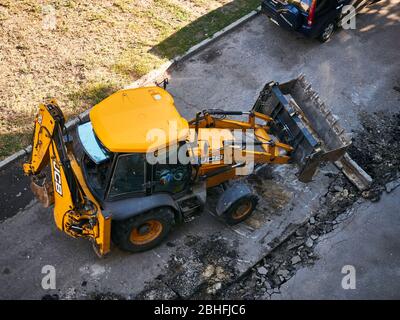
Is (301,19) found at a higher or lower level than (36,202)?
higher

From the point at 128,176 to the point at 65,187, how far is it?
920 mm

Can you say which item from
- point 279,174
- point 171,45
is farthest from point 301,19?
point 279,174

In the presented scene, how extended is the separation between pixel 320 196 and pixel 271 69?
150 inches

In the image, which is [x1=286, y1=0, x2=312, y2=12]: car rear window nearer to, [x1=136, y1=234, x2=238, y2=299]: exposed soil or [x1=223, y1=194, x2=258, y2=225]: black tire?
[x1=223, y1=194, x2=258, y2=225]: black tire

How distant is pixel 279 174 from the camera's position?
8836 millimetres

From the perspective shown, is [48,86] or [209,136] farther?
[48,86]

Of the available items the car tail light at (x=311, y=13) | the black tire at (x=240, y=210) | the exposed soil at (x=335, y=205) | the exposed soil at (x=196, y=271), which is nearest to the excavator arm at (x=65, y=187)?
the exposed soil at (x=196, y=271)

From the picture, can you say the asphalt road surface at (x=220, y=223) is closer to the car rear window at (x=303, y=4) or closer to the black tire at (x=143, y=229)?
the black tire at (x=143, y=229)

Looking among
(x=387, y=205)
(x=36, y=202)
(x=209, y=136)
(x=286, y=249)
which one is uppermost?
(x=209, y=136)

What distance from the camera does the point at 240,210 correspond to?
7801 millimetres

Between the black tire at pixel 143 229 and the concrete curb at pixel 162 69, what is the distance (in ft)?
9.62

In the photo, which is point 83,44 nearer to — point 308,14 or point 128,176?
point 308,14

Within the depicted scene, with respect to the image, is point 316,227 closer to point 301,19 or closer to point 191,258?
point 191,258

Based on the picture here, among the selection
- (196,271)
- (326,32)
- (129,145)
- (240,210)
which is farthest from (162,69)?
(196,271)
